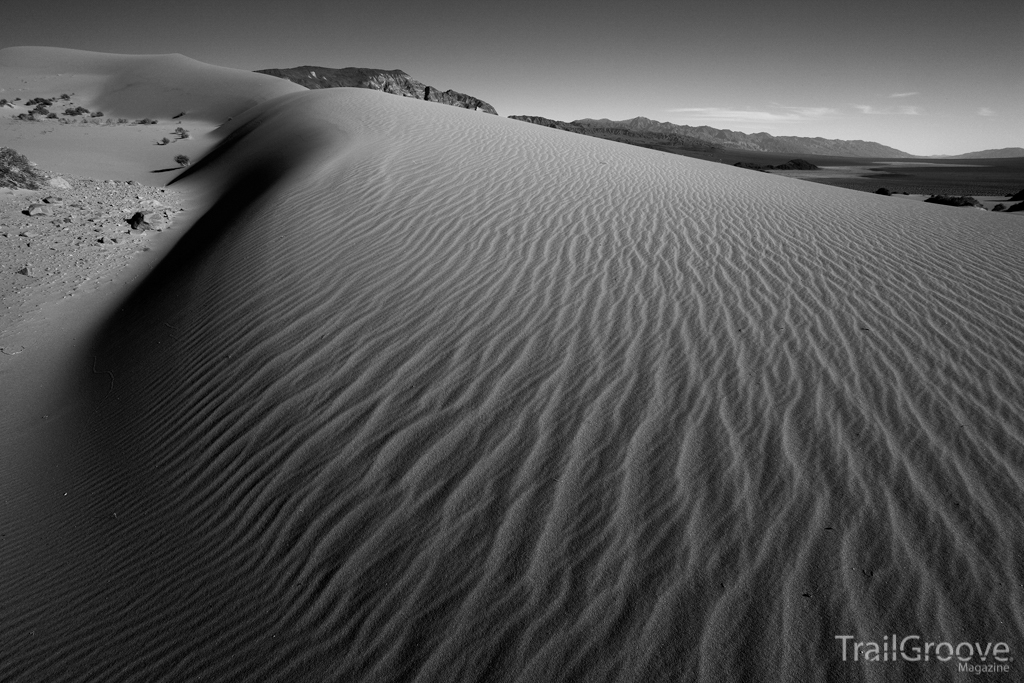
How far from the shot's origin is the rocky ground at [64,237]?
5.79 m

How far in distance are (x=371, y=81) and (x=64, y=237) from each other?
3148 inches

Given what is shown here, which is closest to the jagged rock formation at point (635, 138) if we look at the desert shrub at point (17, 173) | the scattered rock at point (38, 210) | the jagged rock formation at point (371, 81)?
the jagged rock formation at point (371, 81)

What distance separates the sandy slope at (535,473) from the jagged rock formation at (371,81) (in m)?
64.1

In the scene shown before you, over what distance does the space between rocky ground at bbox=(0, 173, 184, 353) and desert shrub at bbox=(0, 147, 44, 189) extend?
17cm

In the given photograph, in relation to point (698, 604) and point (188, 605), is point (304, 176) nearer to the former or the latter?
point (188, 605)

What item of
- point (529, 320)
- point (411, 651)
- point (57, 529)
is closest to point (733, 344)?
point (529, 320)

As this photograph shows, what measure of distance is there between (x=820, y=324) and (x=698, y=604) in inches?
106

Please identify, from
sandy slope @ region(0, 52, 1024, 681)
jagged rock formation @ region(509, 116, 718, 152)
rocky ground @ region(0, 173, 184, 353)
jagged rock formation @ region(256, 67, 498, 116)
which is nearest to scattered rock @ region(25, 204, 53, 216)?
rocky ground @ region(0, 173, 184, 353)

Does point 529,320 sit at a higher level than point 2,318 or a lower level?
higher

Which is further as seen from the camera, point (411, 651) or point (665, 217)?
point (665, 217)

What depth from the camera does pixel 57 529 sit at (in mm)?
2938

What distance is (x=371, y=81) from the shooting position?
75812mm

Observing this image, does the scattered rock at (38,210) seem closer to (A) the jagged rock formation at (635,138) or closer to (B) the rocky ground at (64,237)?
(B) the rocky ground at (64,237)

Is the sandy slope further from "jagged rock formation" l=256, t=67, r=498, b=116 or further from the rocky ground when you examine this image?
"jagged rock formation" l=256, t=67, r=498, b=116
